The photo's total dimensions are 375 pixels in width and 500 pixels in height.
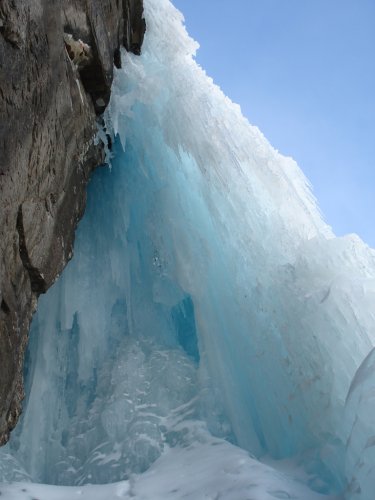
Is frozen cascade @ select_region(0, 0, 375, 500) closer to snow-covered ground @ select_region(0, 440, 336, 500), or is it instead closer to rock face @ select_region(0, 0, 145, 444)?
snow-covered ground @ select_region(0, 440, 336, 500)

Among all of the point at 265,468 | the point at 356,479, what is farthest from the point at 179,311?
the point at 356,479

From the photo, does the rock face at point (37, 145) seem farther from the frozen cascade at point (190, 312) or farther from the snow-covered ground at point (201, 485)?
the frozen cascade at point (190, 312)

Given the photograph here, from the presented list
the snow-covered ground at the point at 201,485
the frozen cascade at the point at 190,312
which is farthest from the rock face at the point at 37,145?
the frozen cascade at the point at 190,312

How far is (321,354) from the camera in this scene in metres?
6.05

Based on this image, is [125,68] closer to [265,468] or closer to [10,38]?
[10,38]

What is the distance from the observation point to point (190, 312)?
872 cm

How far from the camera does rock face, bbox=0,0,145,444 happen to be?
379cm

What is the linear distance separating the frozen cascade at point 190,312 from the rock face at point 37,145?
6.88 ft

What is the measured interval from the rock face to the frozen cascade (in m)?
2.10

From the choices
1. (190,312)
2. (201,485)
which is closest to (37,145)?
(201,485)

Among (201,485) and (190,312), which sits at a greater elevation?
(190,312)

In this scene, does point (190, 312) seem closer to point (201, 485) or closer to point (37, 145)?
point (201, 485)

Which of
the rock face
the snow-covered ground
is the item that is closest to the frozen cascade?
the snow-covered ground

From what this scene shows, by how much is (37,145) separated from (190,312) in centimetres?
492
